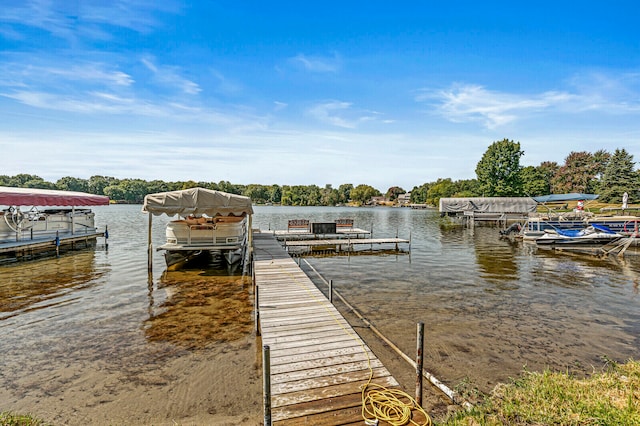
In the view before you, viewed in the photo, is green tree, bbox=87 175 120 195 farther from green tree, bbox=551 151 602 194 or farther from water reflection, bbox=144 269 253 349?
green tree, bbox=551 151 602 194

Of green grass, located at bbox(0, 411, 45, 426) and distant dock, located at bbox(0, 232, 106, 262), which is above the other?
distant dock, located at bbox(0, 232, 106, 262)

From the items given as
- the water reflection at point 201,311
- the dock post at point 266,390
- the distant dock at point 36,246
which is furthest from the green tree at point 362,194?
the dock post at point 266,390

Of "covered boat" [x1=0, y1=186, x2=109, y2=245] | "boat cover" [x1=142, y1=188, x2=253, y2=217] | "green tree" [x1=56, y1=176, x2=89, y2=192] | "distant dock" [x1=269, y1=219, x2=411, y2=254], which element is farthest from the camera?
"green tree" [x1=56, y1=176, x2=89, y2=192]

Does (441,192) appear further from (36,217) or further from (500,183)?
(36,217)

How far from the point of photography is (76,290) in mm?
12469

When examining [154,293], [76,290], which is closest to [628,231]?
[154,293]

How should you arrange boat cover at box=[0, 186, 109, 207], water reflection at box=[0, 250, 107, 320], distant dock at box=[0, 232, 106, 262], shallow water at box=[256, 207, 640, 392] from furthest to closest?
distant dock at box=[0, 232, 106, 262], boat cover at box=[0, 186, 109, 207], water reflection at box=[0, 250, 107, 320], shallow water at box=[256, 207, 640, 392]

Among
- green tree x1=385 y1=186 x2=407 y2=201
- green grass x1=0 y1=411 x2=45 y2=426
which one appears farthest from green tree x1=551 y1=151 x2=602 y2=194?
green tree x1=385 y1=186 x2=407 y2=201

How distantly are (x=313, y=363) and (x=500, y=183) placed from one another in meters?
78.4

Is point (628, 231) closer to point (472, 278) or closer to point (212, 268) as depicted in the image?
point (472, 278)

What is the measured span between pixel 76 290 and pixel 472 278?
17163 mm

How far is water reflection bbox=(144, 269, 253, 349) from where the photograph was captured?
8.36 metres

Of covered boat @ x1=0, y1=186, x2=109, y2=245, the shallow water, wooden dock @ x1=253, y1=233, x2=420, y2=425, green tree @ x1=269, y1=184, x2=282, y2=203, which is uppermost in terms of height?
green tree @ x1=269, y1=184, x2=282, y2=203

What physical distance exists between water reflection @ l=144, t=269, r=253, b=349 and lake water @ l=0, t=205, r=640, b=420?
0.17ft
